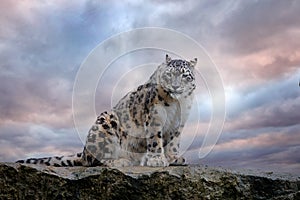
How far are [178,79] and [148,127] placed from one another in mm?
635

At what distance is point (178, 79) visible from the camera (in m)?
5.64

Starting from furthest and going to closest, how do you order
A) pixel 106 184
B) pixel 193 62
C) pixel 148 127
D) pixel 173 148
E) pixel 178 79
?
pixel 173 148
pixel 193 62
pixel 148 127
pixel 178 79
pixel 106 184

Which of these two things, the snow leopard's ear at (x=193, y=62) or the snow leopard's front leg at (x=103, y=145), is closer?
the snow leopard's front leg at (x=103, y=145)

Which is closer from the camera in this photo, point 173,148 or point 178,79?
point 178,79

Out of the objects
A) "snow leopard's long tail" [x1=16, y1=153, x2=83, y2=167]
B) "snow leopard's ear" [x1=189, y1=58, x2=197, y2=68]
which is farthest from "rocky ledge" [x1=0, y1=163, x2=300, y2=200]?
"snow leopard's ear" [x1=189, y1=58, x2=197, y2=68]

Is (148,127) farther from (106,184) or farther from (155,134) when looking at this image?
(106,184)

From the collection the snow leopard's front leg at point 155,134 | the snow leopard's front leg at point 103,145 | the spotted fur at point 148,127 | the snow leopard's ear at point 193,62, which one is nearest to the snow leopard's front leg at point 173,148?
the spotted fur at point 148,127

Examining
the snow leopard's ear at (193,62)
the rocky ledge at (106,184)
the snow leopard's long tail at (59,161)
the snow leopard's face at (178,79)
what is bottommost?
the rocky ledge at (106,184)

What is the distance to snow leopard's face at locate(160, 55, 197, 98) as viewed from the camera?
562 cm

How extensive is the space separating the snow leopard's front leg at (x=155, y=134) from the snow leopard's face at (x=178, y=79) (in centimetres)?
26

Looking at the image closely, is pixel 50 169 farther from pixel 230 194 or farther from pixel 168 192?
pixel 230 194

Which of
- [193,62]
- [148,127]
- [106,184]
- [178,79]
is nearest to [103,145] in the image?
[148,127]

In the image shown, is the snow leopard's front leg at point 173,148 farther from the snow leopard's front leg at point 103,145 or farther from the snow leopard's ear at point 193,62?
the snow leopard's ear at point 193,62

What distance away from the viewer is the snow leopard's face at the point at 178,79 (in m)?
5.62
